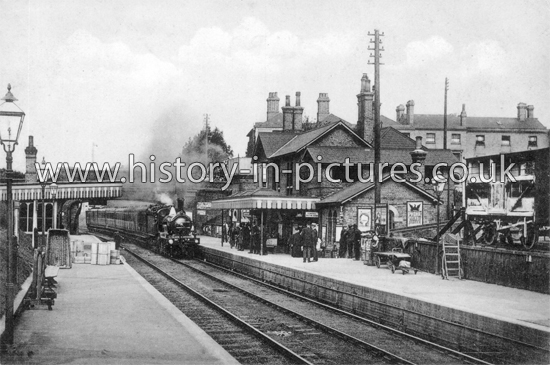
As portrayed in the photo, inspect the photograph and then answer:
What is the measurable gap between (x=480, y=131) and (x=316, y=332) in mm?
53283

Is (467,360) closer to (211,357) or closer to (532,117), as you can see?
(211,357)

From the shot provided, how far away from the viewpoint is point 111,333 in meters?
10.6

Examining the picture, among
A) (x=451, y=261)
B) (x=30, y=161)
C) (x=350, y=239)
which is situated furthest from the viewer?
(x=30, y=161)

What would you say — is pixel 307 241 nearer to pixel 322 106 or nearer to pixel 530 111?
pixel 322 106

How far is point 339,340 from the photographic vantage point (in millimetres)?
11719

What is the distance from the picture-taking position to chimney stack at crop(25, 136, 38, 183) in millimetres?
36188

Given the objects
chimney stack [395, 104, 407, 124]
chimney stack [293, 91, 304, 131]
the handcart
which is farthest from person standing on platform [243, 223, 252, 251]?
chimney stack [395, 104, 407, 124]

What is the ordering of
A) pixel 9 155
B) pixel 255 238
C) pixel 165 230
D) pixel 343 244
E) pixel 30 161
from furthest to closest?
pixel 30 161
pixel 165 230
pixel 255 238
pixel 343 244
pixel 9 155

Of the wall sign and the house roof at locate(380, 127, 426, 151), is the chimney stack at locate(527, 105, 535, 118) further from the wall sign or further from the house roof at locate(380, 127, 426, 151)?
the wall sign

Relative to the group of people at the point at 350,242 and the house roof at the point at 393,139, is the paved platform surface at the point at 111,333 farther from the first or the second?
the house roof at the point at 393,139

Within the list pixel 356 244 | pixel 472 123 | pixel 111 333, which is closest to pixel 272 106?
pixel 472 123

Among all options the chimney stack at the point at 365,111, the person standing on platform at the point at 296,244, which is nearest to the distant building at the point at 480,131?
the chimney stack at the point at 365,111

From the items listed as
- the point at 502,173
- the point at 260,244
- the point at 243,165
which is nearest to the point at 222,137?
the point at 243,165

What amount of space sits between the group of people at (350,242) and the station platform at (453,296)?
386 cm
